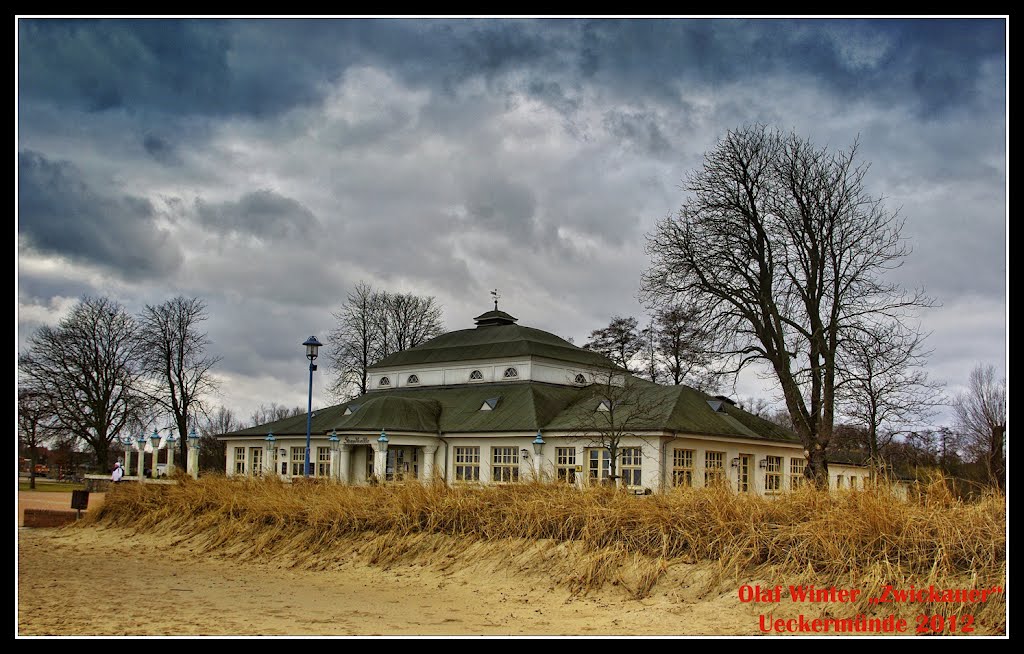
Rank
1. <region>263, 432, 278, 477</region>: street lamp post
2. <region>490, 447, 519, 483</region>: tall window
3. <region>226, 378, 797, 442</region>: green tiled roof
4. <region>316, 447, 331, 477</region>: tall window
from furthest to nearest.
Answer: <region>316, 447, 331, 477</region>: tall window < <region>490, 447, 519, 483</region>: tall window < <region>263, 432, 278, 477</region>: street lamp post < <region>226, 378, 797, 442</region>: green tiled roof

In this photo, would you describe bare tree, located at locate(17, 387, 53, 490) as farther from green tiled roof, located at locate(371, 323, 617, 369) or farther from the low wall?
the low wall

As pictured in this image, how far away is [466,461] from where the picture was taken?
135 feet

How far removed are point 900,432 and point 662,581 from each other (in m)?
21.1

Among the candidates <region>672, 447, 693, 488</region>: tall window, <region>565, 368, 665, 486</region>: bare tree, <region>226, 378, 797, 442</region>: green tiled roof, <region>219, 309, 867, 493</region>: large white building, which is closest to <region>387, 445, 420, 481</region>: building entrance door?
<region>219, 309, 867, 493</region>: large white building

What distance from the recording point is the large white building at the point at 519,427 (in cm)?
3603

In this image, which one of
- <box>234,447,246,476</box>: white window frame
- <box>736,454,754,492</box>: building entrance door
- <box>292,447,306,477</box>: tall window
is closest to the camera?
<box>736,454,754,492</box>: building entrance door

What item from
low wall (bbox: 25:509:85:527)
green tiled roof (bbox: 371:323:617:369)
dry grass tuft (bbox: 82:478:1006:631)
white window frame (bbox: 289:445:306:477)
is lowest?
low wall (bbox: 25:509:85:527)

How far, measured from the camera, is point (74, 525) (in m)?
24.8

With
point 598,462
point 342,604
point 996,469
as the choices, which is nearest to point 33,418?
point 598,462

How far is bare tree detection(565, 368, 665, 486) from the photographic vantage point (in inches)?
1371

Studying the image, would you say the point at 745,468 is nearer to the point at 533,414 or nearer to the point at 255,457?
the point at 533,414

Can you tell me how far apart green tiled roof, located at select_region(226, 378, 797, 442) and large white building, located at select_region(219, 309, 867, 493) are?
7 cm

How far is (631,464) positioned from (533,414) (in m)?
5.26

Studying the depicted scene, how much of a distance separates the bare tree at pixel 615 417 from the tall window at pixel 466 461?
13.9ft
